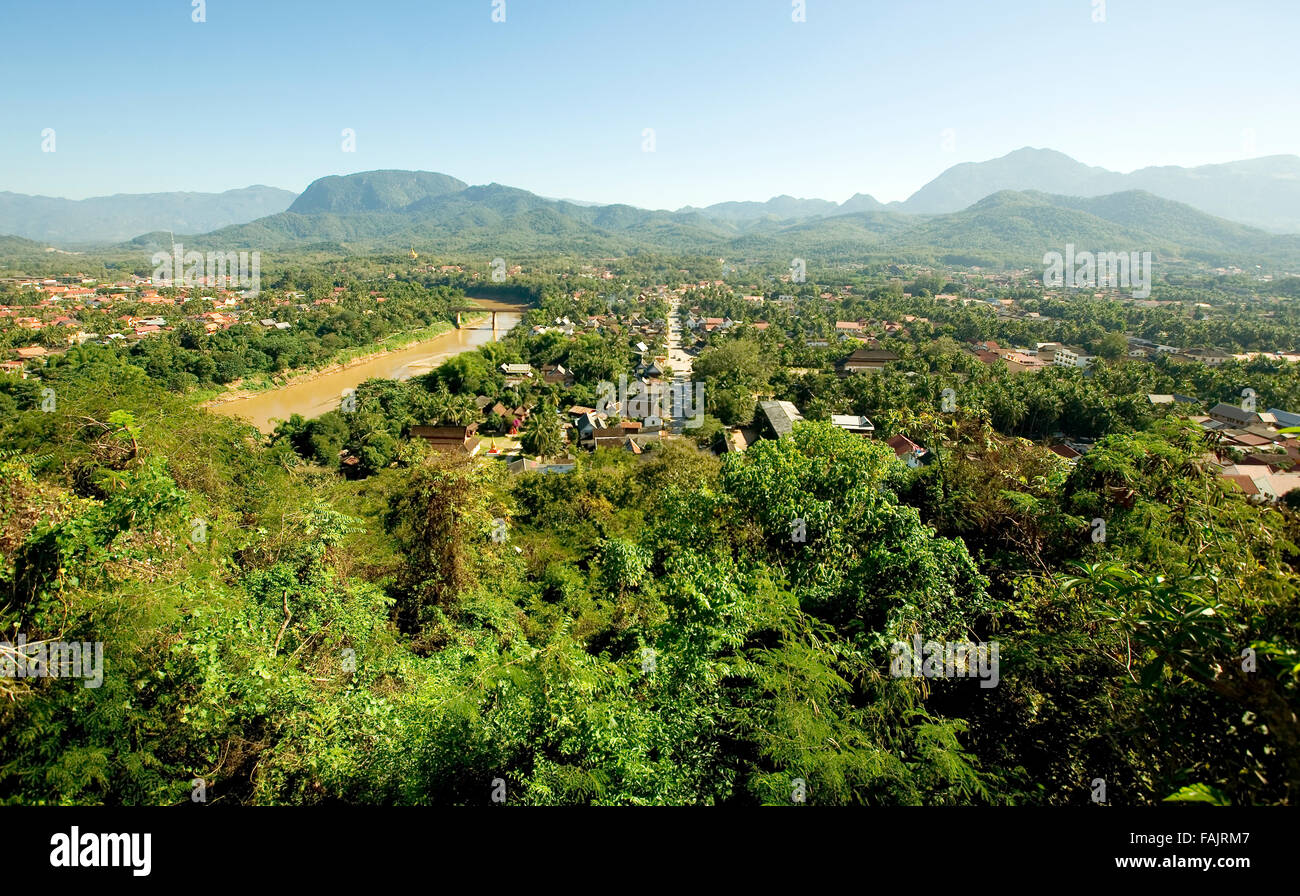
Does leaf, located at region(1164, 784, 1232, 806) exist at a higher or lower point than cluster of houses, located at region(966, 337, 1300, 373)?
lower

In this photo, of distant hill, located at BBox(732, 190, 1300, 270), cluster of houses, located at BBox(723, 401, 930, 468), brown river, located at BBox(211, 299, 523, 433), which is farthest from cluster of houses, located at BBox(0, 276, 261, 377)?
distant hill, located at BBox(732, 190, 1300, 270)

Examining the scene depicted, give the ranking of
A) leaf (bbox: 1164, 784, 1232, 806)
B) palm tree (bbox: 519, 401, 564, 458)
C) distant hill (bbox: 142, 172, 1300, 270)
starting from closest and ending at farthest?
leaf (bbox: 1164, 784, 1232, 806) → palm tree (bbox: 519, 401, 564, 458) → distant hill (bbox: 142, 172, 1300, 270)

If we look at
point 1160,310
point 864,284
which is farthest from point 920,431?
point 864,284

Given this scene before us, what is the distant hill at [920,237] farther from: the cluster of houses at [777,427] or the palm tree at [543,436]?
the cluster of houses at [777,427]

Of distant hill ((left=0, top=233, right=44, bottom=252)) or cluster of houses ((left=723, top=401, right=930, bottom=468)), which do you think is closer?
cluster of houses ((left=723, top=401, right=930, bottom=468))

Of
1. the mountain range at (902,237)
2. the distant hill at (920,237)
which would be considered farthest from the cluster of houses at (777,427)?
the mountain range at (902,237)

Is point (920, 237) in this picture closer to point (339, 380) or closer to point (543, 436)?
point (339, 380)

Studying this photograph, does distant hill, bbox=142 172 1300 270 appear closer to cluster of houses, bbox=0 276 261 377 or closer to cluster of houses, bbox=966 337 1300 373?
cluster of houses, bbox=0 276 261 377
